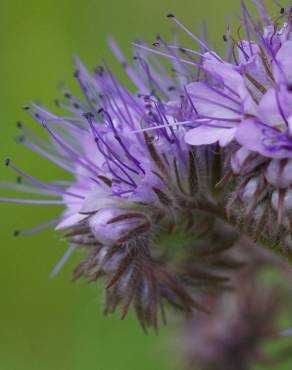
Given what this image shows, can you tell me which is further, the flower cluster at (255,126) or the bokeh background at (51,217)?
the bokeh background at (51,217)

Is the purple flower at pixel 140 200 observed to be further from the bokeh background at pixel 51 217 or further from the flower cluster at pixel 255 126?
the bokeh background at pixel 51 217

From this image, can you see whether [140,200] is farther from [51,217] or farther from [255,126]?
[51,217]

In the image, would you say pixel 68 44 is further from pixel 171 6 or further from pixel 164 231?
pixel 164 231

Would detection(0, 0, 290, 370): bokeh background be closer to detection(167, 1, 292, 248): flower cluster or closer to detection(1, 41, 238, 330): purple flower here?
detection(1, 41, 238, 330): purple flower

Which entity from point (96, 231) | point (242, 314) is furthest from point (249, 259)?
point (96, 231)

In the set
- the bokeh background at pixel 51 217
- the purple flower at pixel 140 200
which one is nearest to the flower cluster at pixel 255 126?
the purple flower at pixel 140 200

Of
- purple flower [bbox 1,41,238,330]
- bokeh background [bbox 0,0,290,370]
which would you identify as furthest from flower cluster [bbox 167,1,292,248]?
bokeh background [bbox 0,0,290,370]

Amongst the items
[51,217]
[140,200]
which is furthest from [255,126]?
[51,217]

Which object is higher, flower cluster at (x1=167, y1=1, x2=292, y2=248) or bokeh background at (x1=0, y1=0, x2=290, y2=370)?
flower cluster at (x1=167, y1=1, x2=292, y2=248)
